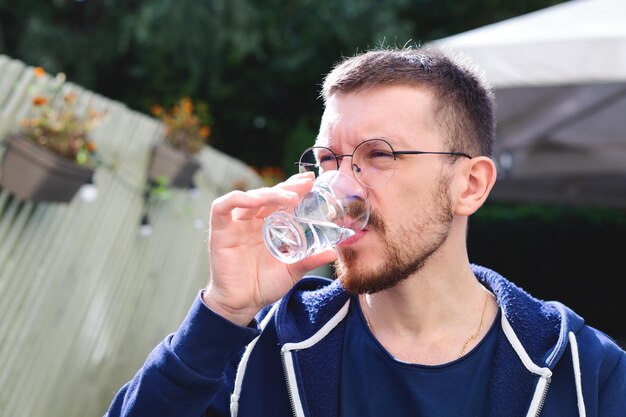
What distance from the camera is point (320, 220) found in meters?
1.82

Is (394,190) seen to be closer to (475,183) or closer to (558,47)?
(475,183)

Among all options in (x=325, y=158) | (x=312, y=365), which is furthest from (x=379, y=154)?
(x=312, y=365)

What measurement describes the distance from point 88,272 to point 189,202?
7.60 ft

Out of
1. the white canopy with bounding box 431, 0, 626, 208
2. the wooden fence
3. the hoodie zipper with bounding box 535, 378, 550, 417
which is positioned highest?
the white canopy with bounding box 431, 0, 626, 208

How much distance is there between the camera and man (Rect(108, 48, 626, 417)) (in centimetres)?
169

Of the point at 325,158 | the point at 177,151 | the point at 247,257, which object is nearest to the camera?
the point at 247,257

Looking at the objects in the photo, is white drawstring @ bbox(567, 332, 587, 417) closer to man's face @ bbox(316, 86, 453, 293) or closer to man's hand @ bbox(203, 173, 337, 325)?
man's face @ bbox(316, 86, 453, 293)

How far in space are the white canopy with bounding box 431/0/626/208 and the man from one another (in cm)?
173

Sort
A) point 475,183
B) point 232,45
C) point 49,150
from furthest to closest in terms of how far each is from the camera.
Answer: point 232,45, point 49,150, point 475,183

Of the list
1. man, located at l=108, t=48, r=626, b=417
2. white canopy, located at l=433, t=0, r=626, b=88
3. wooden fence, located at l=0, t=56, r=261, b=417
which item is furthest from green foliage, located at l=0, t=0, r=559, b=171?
man, located at l=108, t=48, r=626, b=417

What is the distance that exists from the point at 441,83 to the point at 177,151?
4037 mm

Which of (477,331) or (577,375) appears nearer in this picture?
(577,375)

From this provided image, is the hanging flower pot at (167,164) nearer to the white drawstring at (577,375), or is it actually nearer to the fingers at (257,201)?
the fingers at (257,201)

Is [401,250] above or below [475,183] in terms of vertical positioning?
below
